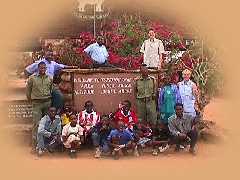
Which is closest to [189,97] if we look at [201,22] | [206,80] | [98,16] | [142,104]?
[142,104]

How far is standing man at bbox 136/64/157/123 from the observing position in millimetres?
14578

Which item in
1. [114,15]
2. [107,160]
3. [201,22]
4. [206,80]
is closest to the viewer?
[107,160]

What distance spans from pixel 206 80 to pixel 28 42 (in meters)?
5.92

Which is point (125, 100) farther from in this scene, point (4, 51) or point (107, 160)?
point (4, 51)

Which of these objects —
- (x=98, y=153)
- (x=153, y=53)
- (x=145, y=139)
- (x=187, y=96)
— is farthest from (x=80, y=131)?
(x=153, y=53)

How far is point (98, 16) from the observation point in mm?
19875

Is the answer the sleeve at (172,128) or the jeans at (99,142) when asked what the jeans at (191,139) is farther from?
the jeans at (99,142)

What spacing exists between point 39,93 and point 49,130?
796 millimetres

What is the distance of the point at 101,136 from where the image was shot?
46.4ft

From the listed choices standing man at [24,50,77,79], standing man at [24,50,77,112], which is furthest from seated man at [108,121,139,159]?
standing man at [24,50,77,79]

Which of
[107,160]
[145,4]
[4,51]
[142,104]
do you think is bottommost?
[107,160]

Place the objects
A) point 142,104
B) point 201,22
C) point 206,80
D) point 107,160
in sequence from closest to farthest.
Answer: point 107,160, point 142,104, point 206,80, point 201,22

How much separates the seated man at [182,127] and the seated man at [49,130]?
2221 millimetres

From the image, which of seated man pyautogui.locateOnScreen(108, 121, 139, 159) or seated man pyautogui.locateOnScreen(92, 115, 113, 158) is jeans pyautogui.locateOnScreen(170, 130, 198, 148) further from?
seated man pyautogui.locateOnScreen(92, 115, 113, 158)
